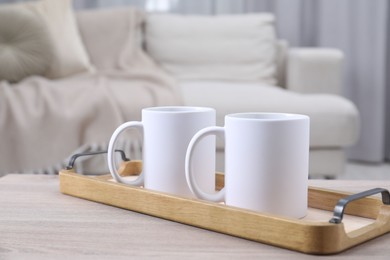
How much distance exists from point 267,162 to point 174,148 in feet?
0.49

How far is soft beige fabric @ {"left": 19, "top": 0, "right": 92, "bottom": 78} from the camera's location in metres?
2.76

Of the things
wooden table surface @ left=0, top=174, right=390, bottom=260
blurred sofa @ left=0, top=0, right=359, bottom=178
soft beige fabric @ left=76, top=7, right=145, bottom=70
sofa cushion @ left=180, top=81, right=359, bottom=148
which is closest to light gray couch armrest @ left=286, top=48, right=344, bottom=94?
blurred sofa @ left=0, top=0, right=359, bottom=178

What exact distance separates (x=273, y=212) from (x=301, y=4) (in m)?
2.82

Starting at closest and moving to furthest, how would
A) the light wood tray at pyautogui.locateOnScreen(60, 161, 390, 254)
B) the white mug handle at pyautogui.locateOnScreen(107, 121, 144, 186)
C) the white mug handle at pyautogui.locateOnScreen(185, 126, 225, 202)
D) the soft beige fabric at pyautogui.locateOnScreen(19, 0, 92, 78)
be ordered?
the light wood tray at pyautogui.locateOnScreen(60, 161, 390, 254)
the white mug handle at pyautogui.locateOnScreen(185, 126, 225, 202)
the white mug handle at pyautogui.locateOnScreen(107, 121, 144, 186)
the soft beige fabric at pyautogui.locateOnScreen(19, 0, 92, 78)

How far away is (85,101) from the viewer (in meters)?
2.26

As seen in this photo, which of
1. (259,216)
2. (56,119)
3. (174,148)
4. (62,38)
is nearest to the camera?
(259,216)

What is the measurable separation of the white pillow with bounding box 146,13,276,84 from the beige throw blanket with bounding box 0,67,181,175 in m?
0.71

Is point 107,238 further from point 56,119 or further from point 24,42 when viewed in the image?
point 24,42

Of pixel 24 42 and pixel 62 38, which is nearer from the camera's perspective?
pixel 24 42

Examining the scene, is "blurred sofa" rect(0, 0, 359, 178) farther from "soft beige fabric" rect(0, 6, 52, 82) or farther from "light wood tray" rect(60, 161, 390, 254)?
"light wood tray" rect(60, 161, 390, 254)

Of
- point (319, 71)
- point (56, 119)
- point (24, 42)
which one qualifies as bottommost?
point (56, 119)

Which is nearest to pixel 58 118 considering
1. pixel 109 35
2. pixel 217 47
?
pixel 109 35

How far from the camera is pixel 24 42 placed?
8.83 feet

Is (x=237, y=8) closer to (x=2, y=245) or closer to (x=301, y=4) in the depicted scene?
(x=301, y=4)
